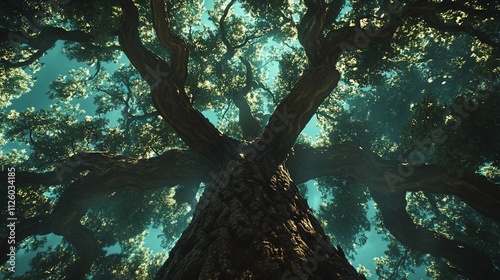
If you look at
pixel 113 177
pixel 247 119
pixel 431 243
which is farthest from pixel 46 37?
pixel 431 243

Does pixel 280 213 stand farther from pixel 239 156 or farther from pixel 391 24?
pixel 391 24

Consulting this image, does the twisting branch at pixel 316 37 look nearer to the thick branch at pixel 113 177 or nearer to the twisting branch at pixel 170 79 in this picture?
the twisting branch at pixel 170 79

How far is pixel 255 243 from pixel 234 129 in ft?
52.9

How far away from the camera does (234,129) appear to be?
19.0m

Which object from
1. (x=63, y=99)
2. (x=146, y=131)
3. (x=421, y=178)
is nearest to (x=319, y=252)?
(x=421, y=178)

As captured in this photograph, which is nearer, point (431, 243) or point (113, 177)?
point (113, 177)

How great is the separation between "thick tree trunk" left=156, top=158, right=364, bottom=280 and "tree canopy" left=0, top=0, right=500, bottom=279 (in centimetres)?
19

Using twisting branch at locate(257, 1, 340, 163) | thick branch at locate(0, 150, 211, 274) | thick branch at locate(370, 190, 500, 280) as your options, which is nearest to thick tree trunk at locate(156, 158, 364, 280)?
twisting branch at locate(257, 1, 340, 163)

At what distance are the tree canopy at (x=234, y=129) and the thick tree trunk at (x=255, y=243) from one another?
0.62ft

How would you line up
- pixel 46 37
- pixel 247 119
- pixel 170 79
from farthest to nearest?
pixel 247 119, pixel 46 37, pixel 170 79

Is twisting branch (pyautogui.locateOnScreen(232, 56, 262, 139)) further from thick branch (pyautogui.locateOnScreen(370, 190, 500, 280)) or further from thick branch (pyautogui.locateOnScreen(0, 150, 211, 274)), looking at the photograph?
thick branch (pyautogui.locateOnScreen(370, 190, 500, 280))

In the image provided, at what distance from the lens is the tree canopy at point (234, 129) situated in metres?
8.48

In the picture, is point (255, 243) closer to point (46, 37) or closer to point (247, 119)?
point (247, 119)

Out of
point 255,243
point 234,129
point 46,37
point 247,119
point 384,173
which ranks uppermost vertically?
point 234,129
